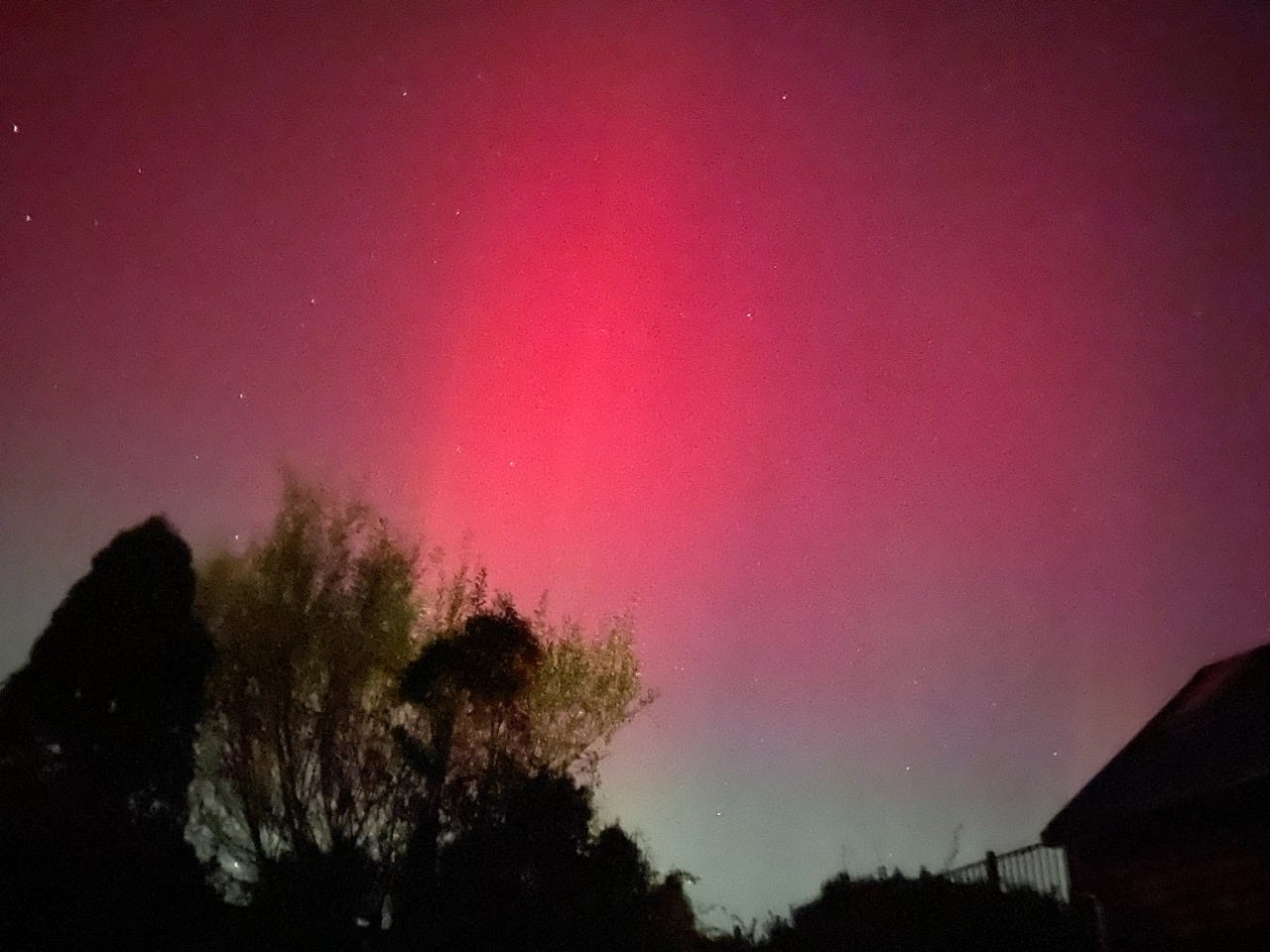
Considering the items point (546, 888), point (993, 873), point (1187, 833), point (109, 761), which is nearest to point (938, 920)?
point (993, 873)

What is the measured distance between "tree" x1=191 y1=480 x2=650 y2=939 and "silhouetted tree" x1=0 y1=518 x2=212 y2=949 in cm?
271

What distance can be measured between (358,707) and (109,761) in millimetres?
5709

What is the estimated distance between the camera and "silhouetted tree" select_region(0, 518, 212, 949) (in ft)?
48.0

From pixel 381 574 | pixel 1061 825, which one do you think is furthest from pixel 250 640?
pixel 1061 825

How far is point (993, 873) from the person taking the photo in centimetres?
1491

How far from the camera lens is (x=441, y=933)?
16.1m

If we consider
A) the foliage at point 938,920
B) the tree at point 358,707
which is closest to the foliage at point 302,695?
the tree at point 358,707

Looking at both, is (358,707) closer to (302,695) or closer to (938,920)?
(302,695)

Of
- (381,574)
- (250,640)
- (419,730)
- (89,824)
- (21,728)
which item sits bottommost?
(89,824)

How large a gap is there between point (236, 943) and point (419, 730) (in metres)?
5.63

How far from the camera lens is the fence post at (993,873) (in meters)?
14.4

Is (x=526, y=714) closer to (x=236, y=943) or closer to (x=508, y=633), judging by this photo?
(x=508, y=633)

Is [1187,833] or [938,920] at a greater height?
[1187,833]

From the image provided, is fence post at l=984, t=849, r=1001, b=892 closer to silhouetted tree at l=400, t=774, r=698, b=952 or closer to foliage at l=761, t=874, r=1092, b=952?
foliage at l=761, t=874, r=1092, b=952
